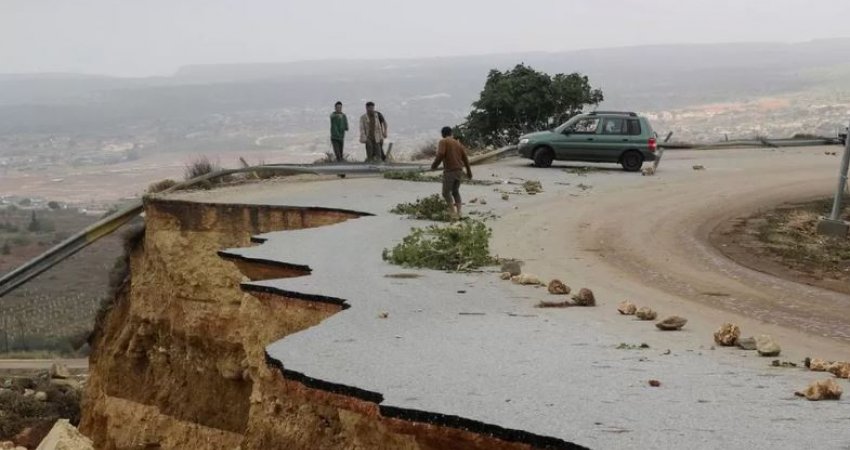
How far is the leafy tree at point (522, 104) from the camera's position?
37781 mm

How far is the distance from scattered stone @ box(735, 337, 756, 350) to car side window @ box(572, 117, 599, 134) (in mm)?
19897

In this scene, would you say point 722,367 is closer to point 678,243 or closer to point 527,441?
point 527,441

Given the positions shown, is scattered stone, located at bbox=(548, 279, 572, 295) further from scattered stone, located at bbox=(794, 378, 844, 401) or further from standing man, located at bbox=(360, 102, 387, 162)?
standing man, located at bbox=(360, 102, 387, 162)

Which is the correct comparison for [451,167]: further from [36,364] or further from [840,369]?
[36,364]

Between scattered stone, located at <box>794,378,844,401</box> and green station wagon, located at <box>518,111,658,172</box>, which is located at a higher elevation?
scattered stone, located at <box>794,378,844,401</box>

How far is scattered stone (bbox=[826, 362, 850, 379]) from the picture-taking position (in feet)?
30.2

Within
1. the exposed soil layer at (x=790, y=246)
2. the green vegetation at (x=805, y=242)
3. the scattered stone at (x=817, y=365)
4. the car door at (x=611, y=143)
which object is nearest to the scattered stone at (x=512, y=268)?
the exposed soil layer at (x=790, y=246)

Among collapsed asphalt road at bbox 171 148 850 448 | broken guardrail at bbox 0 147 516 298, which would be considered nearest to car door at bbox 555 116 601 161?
broken guardrail at bbox 0 147 516 298

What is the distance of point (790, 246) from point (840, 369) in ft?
31.5

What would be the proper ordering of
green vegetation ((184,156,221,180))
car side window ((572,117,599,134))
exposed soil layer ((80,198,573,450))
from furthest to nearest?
car side window ((572,117,599,134))
green vegetation ((184,156,221,180))
exposed soil layer ((80,198,573,450))

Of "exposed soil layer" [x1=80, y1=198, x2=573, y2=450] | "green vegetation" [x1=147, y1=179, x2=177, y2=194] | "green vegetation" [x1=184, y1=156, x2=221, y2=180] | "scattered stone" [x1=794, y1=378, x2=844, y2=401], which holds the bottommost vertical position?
"exposed soil layer" [x1=80, y1=198, x2=573, y2=450]

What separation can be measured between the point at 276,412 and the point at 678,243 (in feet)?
32.5

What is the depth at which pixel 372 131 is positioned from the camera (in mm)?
29328

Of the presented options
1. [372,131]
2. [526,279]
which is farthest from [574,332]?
[372,131]
